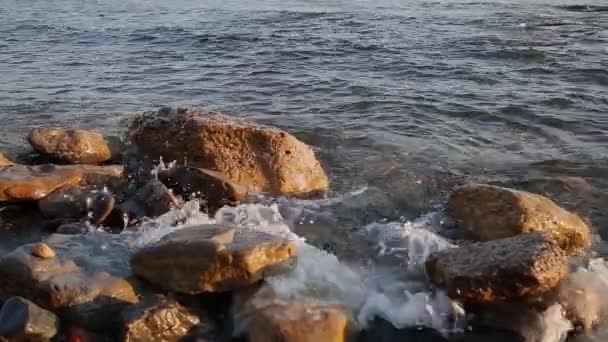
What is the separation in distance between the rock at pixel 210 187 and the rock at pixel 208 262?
1494 millimetres

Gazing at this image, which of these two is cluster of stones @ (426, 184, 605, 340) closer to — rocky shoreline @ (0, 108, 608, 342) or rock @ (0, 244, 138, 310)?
rocky shoreline @ (0, 108, 608, 342)

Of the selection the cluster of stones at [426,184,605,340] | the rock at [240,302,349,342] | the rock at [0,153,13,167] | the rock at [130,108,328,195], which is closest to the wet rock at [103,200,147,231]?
the rock at [130,108,328,195]

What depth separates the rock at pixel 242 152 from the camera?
6590 mm

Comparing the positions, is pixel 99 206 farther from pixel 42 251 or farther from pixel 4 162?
pixel 4 162

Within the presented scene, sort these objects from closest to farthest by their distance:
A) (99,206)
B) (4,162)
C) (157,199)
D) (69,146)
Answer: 1. (99,206)
2. (157,199)
3. (4,162)
4. (69,146)

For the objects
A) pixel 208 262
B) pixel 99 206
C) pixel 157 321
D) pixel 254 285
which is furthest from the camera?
pixel 99 206

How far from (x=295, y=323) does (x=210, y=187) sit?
7.85 feet

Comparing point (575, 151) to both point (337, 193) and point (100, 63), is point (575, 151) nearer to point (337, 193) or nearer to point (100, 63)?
point (337, 193)

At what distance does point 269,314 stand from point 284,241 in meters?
0.69

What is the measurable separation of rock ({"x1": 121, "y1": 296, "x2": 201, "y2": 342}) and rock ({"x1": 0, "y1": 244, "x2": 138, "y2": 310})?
0.24m

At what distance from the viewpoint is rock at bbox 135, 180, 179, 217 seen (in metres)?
5.93

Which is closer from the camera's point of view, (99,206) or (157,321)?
(157,321)

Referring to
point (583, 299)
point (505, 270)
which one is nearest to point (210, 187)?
point (505, 270)

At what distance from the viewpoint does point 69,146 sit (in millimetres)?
7105
